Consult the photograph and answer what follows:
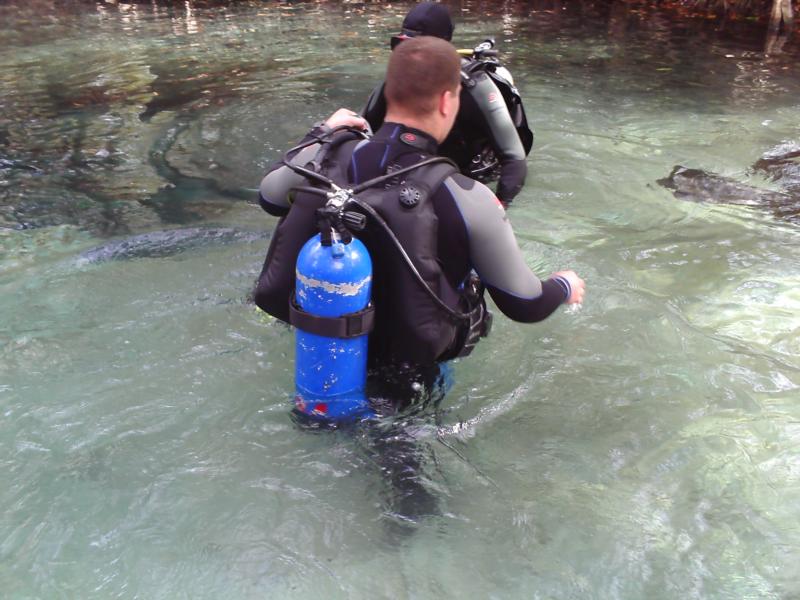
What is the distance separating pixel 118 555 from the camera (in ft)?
8.11

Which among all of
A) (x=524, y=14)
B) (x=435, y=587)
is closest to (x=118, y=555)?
Result: (x=435, y=587)

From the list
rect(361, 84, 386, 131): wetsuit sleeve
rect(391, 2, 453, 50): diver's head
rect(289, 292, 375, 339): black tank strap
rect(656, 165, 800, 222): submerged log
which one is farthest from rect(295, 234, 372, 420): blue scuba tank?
rect(656, 165, 800, 222): submerged log

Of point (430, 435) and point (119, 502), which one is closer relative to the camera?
point (119, 502)

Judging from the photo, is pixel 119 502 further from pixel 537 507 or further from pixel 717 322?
pixel 717 322

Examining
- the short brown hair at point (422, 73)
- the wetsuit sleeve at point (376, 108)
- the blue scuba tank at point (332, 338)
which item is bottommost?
the blue scuba tank at point (332, 338)

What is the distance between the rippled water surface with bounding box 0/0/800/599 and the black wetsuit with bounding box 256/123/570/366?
79 centimetres

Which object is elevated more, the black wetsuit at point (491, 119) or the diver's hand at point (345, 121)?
the diver's hand at point (345, 121)

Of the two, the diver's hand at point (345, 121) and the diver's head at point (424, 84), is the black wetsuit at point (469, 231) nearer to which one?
the diver's head at point (424, 84)

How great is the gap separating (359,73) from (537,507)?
8269 mm

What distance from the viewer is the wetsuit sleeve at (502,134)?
4258mm

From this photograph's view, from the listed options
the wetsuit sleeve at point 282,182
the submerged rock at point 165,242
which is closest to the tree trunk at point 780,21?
the submerged rock at point 165,242

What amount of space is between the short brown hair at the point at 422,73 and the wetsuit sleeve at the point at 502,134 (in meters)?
1.98

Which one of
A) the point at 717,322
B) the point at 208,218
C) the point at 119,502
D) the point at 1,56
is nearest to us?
the point at 119,502

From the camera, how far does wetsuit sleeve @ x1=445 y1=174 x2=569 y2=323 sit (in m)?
2.28
